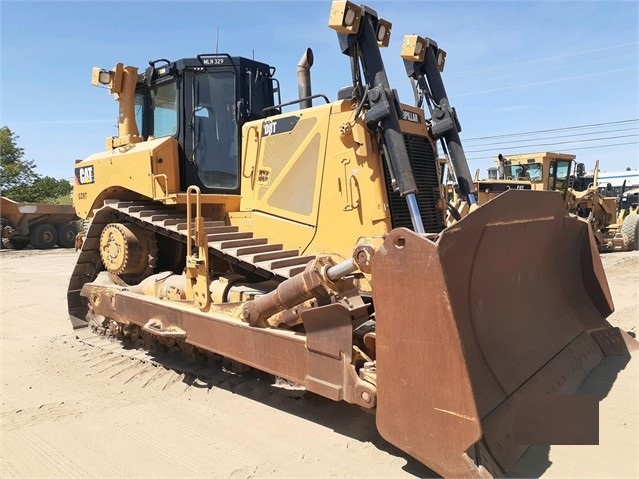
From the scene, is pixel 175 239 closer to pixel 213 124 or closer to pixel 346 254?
pixel 213 124

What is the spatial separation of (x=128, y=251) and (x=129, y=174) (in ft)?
2.55

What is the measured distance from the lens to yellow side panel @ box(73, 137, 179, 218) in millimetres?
4875

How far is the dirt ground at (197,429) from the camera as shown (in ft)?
9.91

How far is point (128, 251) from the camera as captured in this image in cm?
505

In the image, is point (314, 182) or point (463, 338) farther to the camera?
point (314, 182)

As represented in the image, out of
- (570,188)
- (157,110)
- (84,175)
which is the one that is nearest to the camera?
(157,110)

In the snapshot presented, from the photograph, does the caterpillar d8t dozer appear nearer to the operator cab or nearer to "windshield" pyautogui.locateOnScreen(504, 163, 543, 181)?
the operator cab

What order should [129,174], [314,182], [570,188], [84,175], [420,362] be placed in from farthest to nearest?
[570,188] < [84,175] < [129,174] < [314,182] < [420,362]

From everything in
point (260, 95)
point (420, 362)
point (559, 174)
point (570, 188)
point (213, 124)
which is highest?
point (260, 95)

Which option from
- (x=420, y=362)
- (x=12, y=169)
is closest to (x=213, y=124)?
(x=420, y=362)

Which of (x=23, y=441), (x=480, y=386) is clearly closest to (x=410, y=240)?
(x=480, y=386)

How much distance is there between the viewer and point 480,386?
273 cm

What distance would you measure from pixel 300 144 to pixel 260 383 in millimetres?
2043

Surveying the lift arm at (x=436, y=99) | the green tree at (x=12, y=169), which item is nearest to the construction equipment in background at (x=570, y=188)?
the lift arm at (x=436, y=99)
